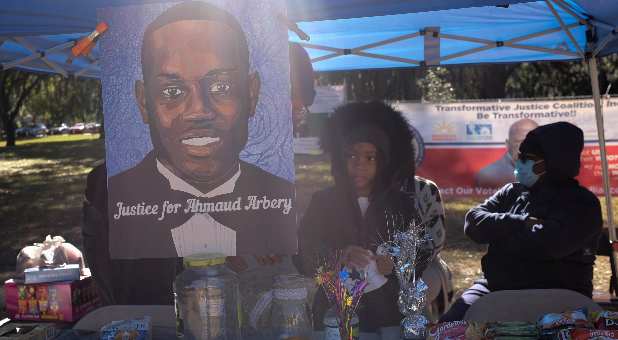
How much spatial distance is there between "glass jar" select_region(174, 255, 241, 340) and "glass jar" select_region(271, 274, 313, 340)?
0.14m

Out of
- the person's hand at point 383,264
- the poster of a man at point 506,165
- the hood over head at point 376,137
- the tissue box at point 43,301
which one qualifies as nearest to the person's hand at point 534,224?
the hood over head at point 376,137

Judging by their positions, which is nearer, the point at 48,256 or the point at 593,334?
the point at 593,334

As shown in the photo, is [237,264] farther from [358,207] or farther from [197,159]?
[197,159]

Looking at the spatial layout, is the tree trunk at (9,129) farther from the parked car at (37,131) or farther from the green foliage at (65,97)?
the parked car at (37,131)

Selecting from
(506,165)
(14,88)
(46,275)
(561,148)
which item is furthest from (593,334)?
(14,88)

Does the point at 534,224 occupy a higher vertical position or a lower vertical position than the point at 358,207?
lower

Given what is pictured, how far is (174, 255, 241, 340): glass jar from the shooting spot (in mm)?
1697

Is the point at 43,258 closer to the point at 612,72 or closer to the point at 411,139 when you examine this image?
the point at 411,139

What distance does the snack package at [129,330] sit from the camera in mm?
1854

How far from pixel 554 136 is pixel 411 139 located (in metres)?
0.71

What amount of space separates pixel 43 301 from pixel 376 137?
160cm

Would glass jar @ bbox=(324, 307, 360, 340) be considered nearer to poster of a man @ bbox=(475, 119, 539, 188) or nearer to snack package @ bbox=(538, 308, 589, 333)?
snack package @ bbox=(538, 308, 589, 333)

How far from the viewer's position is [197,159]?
1.90 m

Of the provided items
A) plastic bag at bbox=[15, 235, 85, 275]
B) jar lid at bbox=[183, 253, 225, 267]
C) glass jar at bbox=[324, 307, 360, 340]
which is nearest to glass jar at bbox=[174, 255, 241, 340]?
jar lid at bbox=[183, 253, 225, 267]
